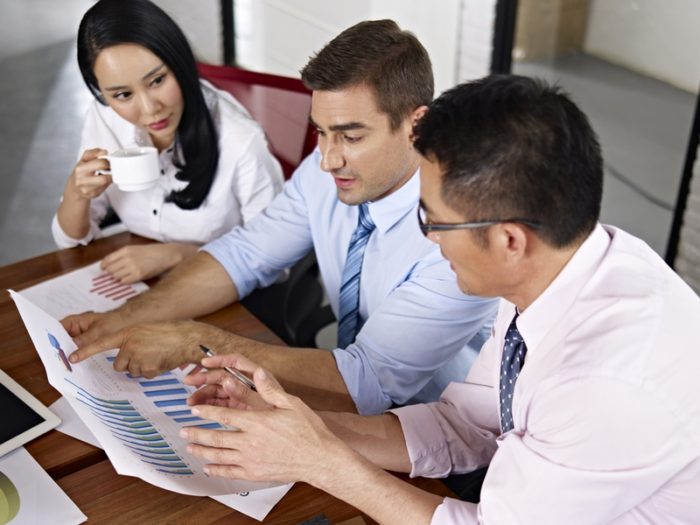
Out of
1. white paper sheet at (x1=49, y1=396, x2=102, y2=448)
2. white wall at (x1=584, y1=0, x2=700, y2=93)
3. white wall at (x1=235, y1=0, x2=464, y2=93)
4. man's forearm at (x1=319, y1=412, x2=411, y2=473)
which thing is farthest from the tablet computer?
white wall at (x1=235, y1=0, x2=464, y2=93)

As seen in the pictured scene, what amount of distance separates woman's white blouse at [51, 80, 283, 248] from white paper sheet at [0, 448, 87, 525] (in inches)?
33.6

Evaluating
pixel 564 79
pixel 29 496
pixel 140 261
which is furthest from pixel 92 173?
pixel 564 79

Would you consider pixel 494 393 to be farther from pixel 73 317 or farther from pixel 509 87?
pixel 73 317

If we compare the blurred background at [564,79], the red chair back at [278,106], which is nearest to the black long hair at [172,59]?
the red chair back at [278,106]

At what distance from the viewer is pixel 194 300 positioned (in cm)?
183

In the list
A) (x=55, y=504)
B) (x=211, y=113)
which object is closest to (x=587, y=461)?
(x=55, y=504)

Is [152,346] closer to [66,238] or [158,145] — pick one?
[66,238]

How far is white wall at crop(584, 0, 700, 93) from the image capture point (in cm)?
302

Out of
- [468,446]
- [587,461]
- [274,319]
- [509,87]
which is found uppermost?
[509,87]

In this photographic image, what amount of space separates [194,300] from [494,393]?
2.29 feet

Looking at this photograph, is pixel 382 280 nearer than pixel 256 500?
No

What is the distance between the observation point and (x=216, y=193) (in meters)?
2.19

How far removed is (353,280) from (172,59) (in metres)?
0.69

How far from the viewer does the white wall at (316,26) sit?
12.6 ft
